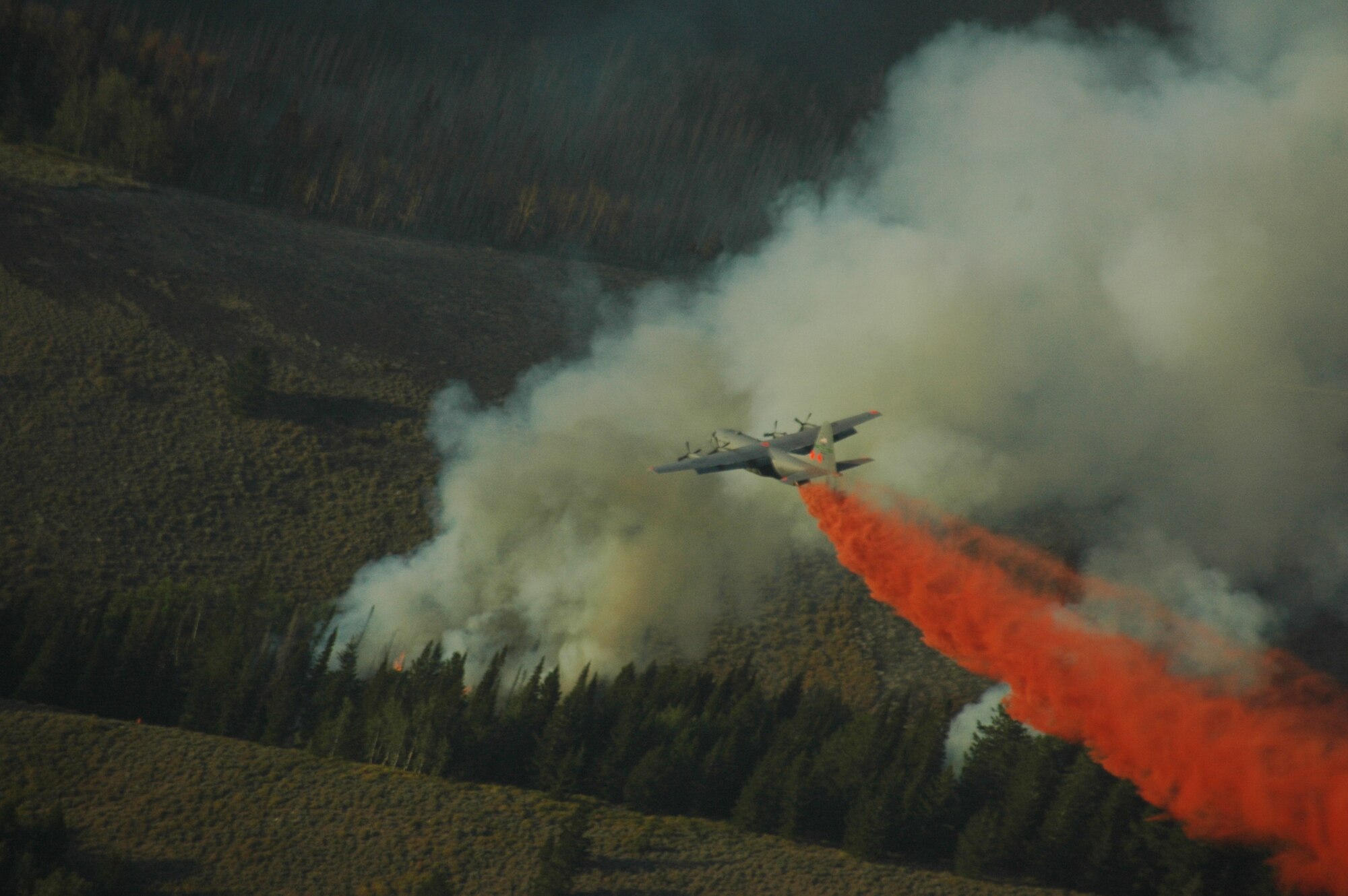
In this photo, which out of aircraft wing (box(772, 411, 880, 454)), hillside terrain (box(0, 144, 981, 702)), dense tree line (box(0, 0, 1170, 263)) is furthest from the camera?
dense tree line (box(0, 0, 1170, 263))

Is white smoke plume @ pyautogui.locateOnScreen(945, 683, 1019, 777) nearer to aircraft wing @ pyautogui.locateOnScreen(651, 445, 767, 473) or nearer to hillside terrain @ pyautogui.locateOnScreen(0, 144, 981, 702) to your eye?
hillside terrain @ pyautogui.locateOnScreen(0, 144, 981, 702)

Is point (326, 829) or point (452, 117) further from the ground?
point (452, 117)

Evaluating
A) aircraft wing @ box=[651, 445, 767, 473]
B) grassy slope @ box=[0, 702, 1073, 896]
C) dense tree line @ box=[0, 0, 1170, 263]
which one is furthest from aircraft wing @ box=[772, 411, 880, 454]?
dense tree line @ box=[0, 0, 1170, 263]

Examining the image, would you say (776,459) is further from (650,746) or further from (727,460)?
(650,746)

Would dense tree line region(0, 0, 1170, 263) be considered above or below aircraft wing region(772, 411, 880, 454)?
above

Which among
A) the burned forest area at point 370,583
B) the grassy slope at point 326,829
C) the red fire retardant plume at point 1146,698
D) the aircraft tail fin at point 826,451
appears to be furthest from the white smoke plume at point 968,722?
the aircraft tail fin at point 826,451

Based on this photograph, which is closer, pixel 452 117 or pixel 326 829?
pixel 326 829

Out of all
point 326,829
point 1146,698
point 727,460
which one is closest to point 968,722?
point 1146,698

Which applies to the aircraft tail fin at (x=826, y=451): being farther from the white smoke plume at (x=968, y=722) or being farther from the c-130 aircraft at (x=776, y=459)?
the white smoke plume at (x=968, y=722)
